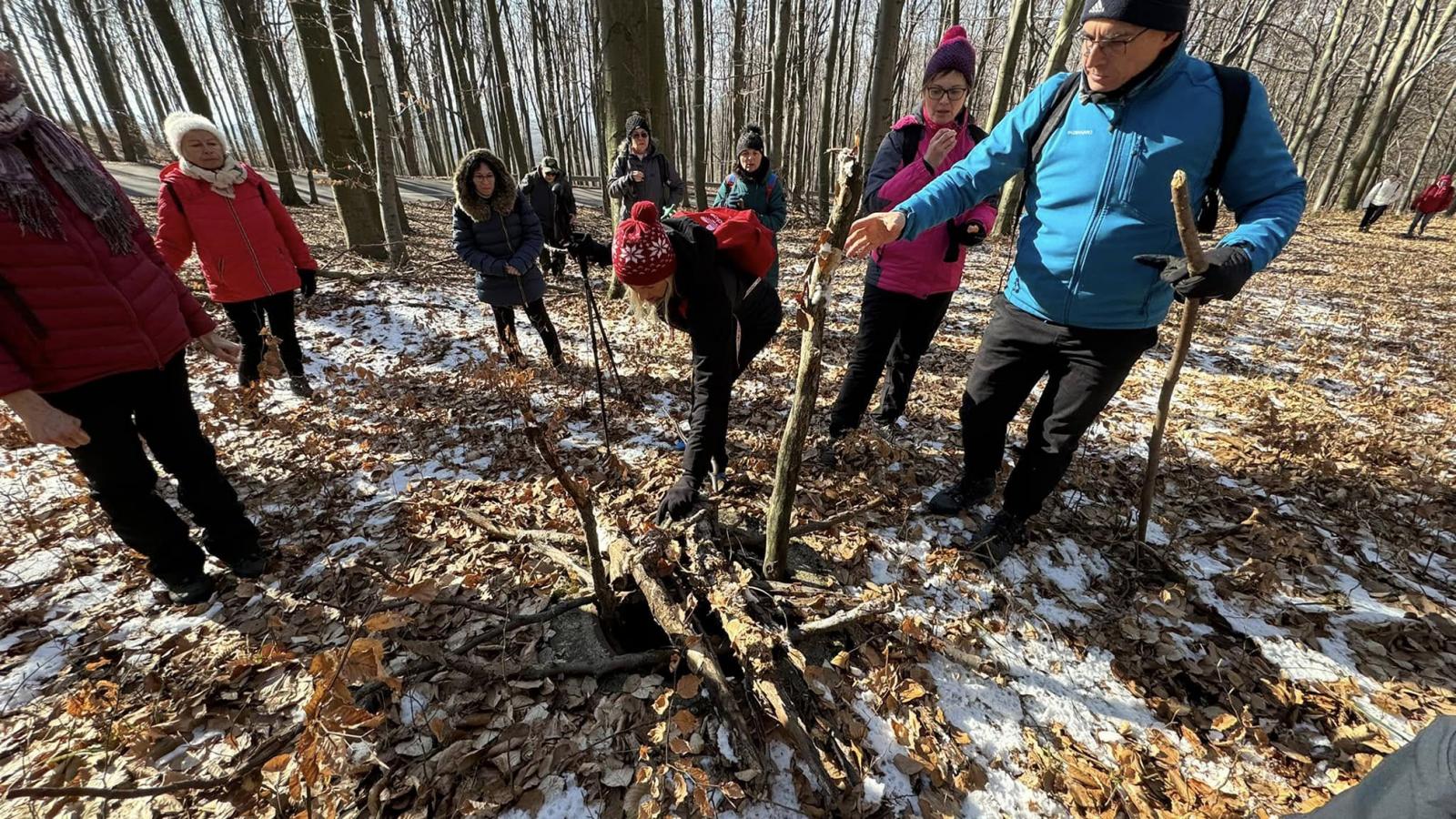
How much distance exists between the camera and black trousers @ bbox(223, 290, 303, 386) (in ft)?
13.6

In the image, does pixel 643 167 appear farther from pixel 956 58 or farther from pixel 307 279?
pixel 956 58

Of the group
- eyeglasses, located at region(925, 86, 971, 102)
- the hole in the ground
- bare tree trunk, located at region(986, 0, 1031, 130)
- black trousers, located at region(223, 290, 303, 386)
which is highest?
bare tree trunk, located at region(986, 0, 1031, 130)

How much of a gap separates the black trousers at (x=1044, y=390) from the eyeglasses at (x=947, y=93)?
4.18 feet

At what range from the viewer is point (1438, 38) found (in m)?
15.5

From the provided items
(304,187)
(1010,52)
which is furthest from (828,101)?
(304,187)

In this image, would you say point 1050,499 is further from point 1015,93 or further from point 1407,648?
point 1015,93

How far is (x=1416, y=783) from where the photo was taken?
104 cm

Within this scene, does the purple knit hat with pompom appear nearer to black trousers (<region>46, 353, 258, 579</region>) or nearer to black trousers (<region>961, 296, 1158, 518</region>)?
black trousers (<region>961, 296, 1158, 518</region>)

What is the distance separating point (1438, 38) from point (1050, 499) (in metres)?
24.7

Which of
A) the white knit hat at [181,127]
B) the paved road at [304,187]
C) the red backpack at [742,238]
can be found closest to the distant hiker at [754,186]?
the red backpack at [742,238]

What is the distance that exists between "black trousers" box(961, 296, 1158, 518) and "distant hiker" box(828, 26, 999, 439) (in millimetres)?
590

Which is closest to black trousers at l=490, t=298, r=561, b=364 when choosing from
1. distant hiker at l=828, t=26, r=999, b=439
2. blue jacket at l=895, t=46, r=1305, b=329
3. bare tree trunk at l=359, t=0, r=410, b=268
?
distant hiker at l=828, t=26, r=999, b=439

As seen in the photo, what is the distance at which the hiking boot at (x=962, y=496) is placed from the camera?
10.8 ft

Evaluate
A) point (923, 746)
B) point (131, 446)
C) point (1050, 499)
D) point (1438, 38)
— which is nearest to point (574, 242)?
point (131, 446)
